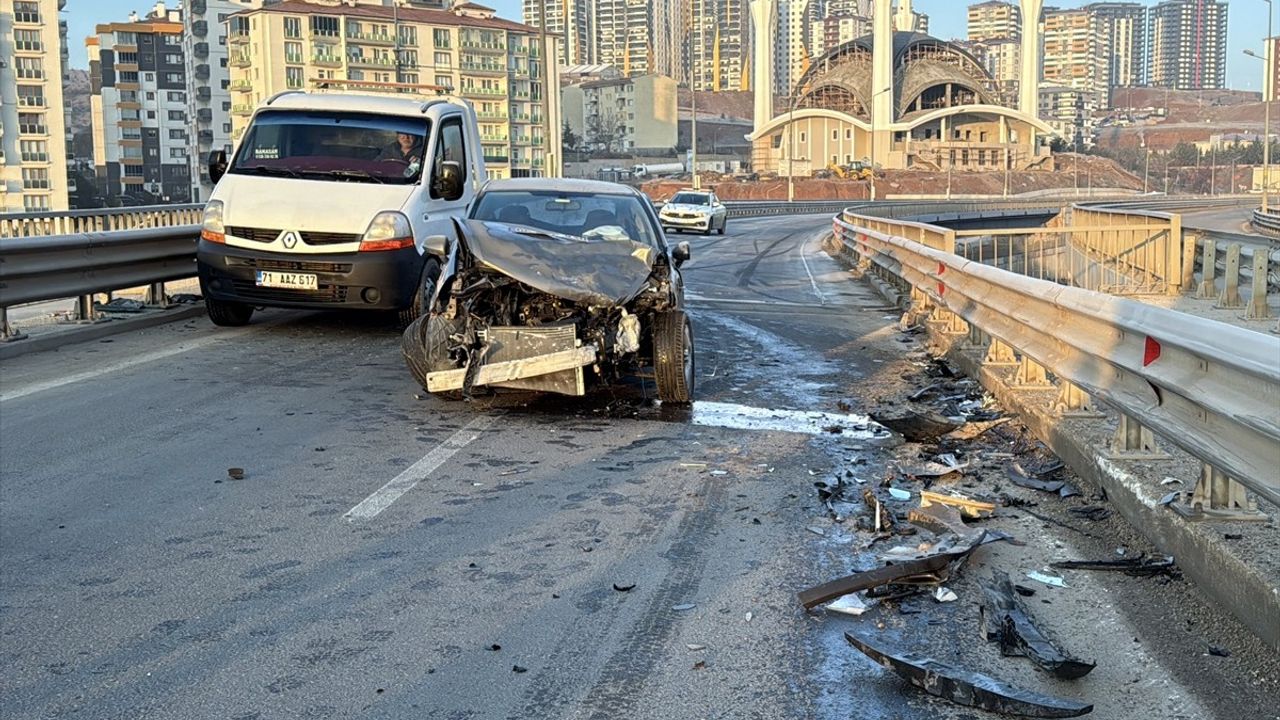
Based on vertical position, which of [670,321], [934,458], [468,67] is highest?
[468,67]

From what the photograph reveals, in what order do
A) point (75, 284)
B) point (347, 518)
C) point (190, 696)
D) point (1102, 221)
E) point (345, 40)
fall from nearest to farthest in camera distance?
point (190, 696) < point (347, 518) < point (75, 284) < point (1102, 221) < point (345, 40)

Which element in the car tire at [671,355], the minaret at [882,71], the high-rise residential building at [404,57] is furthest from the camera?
the minaret at [882,71]

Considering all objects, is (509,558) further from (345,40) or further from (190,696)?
(345,40)

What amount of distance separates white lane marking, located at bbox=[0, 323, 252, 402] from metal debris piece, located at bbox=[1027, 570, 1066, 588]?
704 cm

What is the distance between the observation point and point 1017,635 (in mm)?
4492

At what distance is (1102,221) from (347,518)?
84.3ft

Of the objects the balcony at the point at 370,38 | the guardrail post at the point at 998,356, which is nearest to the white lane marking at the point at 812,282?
the guardrail post at the point at 998,356

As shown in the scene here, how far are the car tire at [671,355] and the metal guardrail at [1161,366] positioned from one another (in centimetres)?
218

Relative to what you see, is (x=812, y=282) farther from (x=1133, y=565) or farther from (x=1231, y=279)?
(x=1133, y=565)

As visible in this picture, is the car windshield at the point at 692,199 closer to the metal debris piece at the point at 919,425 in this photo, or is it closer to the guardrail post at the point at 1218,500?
the metal debris piece at the point at 919,425

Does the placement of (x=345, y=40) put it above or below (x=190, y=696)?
above

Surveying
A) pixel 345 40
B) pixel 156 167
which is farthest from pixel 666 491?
pixel 156 167

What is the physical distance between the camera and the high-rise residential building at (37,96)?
8038cm

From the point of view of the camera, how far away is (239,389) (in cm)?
971
